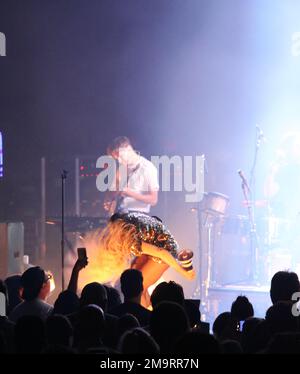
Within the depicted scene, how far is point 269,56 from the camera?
11.2m

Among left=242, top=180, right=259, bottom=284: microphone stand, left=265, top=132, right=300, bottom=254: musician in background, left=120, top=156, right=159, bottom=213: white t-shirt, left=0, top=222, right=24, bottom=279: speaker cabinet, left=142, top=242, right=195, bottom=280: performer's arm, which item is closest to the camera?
left=142, top=242, right=195, bottom=280: performer's arm

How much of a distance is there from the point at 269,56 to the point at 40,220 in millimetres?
4344

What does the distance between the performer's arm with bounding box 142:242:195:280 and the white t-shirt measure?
324 cm

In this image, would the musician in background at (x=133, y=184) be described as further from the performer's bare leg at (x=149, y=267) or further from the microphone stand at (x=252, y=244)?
the performer's bare leg at (x=149, y=267)

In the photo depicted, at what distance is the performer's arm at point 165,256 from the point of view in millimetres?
5996

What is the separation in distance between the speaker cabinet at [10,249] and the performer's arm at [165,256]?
2383mm

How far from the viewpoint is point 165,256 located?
607 cm

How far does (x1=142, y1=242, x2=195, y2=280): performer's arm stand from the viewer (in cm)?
600

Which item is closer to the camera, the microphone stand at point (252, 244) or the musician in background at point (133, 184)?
the musician in background at point (133, 184)

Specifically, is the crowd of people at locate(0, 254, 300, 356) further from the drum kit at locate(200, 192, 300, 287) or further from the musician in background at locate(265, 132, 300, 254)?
the musician in background at locate(265, 132, 300, 254)

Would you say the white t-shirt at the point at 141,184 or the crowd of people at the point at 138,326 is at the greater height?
the white t-shirt at the point at 141,184
